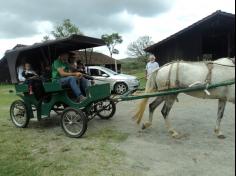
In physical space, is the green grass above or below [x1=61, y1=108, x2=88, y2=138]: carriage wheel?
below

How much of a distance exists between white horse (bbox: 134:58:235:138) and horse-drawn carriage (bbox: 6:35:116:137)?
1259 mm

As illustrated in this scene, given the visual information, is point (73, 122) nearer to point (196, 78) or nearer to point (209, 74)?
point (196, 78)

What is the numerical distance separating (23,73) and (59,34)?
41.6 meters

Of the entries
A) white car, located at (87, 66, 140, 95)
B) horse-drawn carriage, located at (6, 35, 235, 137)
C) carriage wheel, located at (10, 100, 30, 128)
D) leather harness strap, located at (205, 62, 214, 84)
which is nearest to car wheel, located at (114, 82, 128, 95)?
white car, located at (87, 66, 140, 95)

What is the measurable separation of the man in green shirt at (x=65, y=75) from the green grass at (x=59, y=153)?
3.43 feet

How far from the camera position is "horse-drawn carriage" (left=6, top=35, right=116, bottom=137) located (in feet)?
22.1

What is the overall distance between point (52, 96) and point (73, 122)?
1027mm

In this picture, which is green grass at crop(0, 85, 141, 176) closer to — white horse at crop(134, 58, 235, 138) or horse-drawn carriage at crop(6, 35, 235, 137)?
horse-drawn carriage at crop(6, 35, 235, 137)

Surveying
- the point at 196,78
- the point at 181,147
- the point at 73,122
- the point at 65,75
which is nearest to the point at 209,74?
the point at 196,78

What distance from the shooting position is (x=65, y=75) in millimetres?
7027

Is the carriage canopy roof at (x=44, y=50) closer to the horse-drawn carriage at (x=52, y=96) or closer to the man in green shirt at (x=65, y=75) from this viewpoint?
the horse-drawn carriage at (x=52, y=96)

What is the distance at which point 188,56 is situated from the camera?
1742 cm

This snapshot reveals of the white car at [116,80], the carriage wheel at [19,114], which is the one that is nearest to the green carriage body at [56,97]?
the carriage wheel at [19,114]

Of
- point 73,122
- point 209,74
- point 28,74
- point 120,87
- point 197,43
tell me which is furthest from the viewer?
point 197,43
